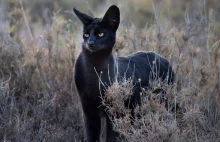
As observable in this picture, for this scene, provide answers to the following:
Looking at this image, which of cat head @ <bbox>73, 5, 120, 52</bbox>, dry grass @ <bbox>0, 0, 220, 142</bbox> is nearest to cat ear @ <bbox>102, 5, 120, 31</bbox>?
cat head @ <bbox>73, 5, 120, 52</bbox>

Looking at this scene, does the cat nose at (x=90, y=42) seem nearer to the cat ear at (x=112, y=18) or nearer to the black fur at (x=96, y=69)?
the black fur at (x=96, y=69)

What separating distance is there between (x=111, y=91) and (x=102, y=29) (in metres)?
0.87

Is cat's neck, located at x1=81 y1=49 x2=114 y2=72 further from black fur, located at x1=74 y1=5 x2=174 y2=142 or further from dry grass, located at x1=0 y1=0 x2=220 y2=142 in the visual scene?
dry grass, located at x1=0 y1=0 x2=220 y2=142

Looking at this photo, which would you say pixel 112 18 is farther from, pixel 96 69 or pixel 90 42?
pixel 96 69

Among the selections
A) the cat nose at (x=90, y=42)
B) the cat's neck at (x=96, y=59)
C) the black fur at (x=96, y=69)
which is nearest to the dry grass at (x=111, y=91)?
the black fur at (x=96, y=69)

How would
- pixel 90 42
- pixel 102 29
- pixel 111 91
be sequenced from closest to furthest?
pixel 111 91, pixel 90 42, pixel 102 29

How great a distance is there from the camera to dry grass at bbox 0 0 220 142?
508 centimetres

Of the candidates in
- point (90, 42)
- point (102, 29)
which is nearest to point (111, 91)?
point (90, 42)

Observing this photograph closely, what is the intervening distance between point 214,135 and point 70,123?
1789 millimetres

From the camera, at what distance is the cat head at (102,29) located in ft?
18.2

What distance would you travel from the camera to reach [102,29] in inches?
221

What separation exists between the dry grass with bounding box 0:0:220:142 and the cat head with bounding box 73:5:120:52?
60 cm

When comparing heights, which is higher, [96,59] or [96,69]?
Answer: [96,59]

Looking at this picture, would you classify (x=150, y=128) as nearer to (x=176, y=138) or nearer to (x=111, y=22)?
(x=176, y=138)
